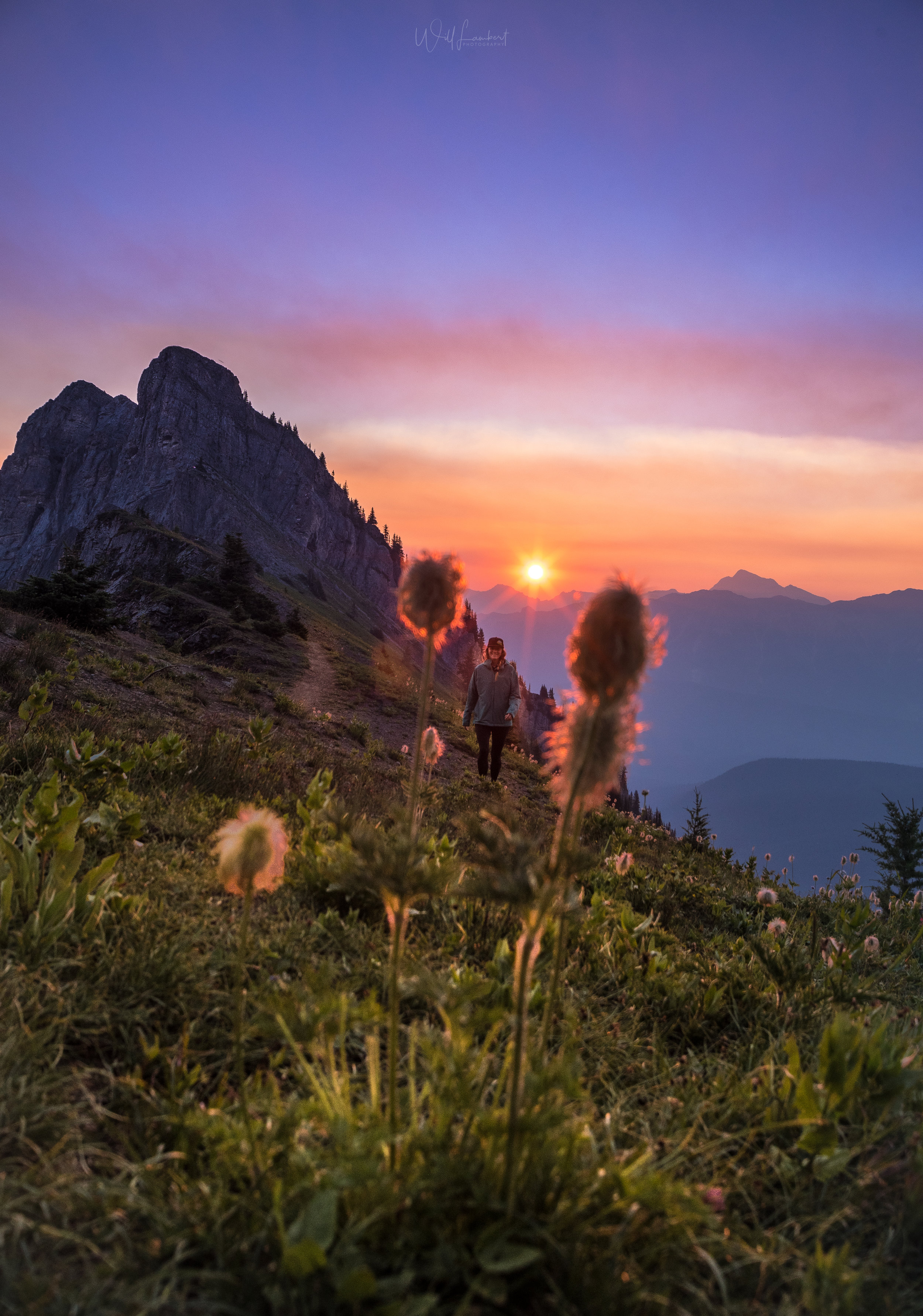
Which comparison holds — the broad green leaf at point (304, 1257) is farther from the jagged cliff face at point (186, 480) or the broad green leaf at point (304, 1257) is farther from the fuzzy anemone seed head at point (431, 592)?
the jagged cliff face at point (186, 480)

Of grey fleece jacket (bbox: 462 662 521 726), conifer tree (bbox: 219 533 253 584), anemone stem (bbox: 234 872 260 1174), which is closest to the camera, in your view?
anemone stem (bbox: 234 872 260 1174)

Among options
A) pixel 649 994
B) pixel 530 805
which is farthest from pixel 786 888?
pixel 649 994

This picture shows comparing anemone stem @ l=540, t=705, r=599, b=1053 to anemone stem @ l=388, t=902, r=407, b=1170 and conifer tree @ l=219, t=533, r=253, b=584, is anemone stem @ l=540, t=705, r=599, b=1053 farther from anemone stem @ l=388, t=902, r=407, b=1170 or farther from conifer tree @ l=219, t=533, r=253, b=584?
conifer tree @ l=219, t=533, r=253, b=584

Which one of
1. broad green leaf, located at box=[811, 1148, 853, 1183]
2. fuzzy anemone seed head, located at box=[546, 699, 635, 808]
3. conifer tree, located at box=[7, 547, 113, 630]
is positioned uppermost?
conifer tree, located at box=[7, 547, 113, 630]

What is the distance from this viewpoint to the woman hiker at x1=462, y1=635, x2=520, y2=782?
12.0 metres

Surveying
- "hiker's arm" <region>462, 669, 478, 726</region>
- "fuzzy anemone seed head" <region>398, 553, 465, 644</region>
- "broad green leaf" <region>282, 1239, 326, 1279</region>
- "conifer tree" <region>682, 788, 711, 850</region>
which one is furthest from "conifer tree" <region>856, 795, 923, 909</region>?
"broad green leaf" <region>282, 1239, 326, 1279</region>

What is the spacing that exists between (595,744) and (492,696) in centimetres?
1046

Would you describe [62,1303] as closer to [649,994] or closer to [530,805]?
[649,994]

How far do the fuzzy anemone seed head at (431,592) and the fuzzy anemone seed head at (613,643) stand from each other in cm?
53

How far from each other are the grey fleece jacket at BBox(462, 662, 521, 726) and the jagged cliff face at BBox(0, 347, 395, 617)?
101 m

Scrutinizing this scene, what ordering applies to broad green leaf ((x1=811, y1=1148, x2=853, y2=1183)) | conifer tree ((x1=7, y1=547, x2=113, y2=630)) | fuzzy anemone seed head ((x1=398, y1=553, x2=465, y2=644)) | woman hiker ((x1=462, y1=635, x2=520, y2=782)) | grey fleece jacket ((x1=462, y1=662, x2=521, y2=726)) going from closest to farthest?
broad green leaf ((x1=811, y1=1148, x2=853, y2=1183)) → fuzzy anemone seed head ((x1=398, y1=553, x2=465, y2=644)) → woman hiker ((x1=462, y1=635, x2=520, y2=782)) → grey fleece jacket ((x1=462, y1=662, x2=521, y2=726)) → conifer tree ((x1=7, y1=547, x2=113, y2=630))

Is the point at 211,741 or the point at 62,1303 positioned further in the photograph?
the point at 211,741

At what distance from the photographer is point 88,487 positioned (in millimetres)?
149125

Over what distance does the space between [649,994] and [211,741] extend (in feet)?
20.2
